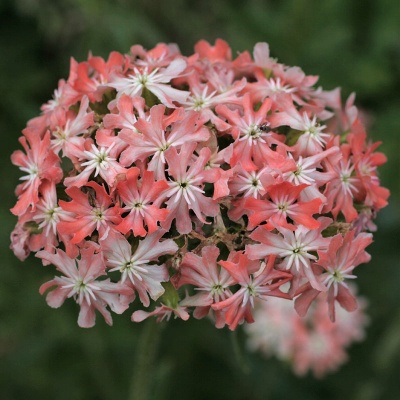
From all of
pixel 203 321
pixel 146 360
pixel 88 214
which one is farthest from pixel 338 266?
pixel 203 321

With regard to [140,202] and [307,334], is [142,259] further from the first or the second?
[307,334]

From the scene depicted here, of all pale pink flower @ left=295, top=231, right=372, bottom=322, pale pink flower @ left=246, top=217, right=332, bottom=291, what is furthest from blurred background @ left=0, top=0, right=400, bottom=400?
pale pink flower @ left=246, top=217, right=332, bottom=291

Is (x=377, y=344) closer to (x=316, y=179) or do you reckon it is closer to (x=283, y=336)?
(x=283, y=336)

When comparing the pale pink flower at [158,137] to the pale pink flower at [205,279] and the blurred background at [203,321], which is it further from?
the blurred background at [203,321]

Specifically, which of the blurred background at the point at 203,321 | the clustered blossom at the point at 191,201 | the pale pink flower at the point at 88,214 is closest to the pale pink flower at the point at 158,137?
the clustered blossom at the point at 191,201

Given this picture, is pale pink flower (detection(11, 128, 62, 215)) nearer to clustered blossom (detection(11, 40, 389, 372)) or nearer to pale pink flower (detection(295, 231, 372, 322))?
clustered blossom (detection(11, 40, 389, 372))
